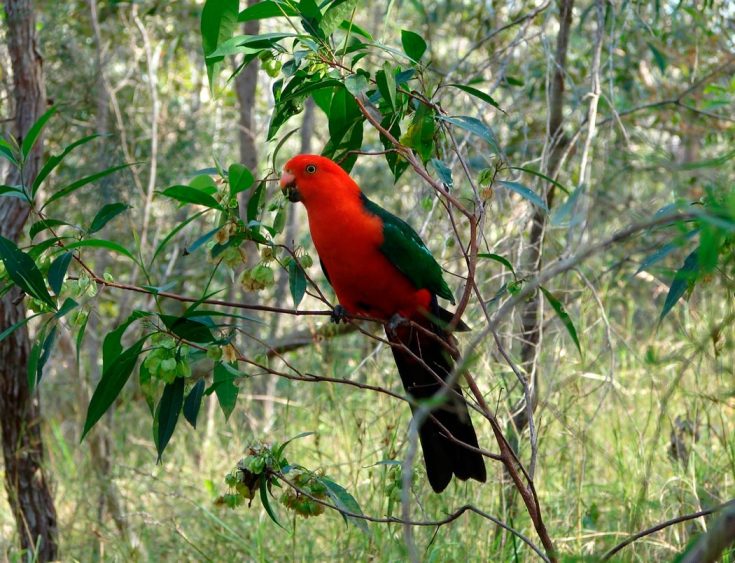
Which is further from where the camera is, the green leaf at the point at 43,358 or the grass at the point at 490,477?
the grass at the point at 490,477

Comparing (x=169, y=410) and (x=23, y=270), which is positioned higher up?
(x=23, y=270)

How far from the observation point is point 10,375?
128 inches

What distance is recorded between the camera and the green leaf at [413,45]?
179cm

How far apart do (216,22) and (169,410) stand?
0.80 meters

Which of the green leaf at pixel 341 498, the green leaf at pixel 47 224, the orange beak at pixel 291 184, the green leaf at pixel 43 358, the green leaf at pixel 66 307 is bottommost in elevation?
the green leaf at pixel 341 498

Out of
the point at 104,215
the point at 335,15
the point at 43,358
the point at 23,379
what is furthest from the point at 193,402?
the point at 23,379

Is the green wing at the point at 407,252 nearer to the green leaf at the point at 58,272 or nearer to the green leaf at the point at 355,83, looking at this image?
the green leaf at the point at 355,83

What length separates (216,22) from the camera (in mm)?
1775

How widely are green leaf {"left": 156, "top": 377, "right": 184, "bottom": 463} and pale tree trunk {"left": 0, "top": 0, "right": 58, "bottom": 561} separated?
1.51 m

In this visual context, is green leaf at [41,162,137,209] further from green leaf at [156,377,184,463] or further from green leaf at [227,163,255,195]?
green leaf at [156,377,184,463]

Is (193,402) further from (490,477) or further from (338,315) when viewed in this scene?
(490,477)

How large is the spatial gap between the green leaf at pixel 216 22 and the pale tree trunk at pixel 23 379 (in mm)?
1623

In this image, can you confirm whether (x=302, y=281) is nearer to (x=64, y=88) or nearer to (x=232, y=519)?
(x=232, y=519)

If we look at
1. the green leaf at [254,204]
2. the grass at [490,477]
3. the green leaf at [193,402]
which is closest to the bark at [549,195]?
the grass at [490,477]
